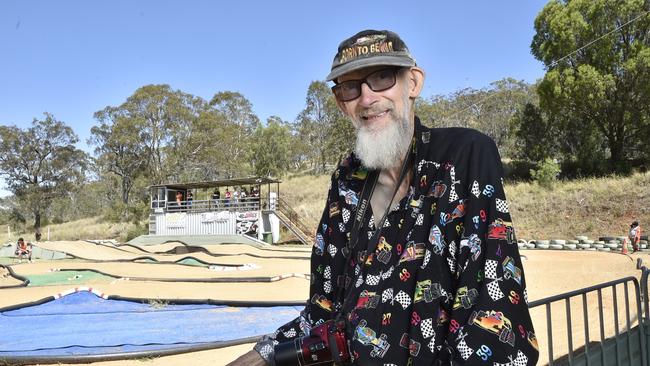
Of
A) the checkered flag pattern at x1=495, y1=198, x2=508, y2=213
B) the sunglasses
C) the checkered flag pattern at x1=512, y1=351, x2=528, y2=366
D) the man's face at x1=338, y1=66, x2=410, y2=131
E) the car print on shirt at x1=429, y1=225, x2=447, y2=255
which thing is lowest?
the checkered flag pattern at x1=512, y1=351, x2=528, y2=366

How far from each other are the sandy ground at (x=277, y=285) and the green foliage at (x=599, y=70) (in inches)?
470

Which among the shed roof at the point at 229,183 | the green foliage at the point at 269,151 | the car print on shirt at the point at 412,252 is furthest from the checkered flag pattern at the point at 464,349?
the green foliage at the point at 269,151

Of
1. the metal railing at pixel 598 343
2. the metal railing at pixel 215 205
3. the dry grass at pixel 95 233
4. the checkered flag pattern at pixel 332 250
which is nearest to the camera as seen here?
the checkered flag pattern at pixel 332 250

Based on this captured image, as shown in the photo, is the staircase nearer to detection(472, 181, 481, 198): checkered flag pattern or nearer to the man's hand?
the man's hand

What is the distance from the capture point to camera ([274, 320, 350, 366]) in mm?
1402

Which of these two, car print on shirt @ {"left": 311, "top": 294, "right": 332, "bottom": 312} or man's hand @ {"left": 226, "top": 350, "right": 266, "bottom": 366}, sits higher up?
car print on shirt @ {"left": 311, "top": 294, "right": 332, "bottom": 312}

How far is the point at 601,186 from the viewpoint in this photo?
72.0 feet

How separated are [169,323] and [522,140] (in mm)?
29260

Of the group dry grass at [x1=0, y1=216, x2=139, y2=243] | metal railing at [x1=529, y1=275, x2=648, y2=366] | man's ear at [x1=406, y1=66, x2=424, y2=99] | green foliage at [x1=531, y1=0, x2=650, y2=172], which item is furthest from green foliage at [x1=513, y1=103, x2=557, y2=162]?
man's ear at [x1=406, y1=66, x2=424, y2=99]

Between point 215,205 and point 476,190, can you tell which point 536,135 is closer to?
point 215,205

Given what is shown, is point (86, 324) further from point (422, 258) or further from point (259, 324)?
point (422, 258)

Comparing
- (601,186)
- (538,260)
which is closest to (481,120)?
(601,186)

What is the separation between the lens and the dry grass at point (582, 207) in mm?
19703

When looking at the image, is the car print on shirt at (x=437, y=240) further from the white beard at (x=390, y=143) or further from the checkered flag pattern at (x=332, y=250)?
the checkered flag pattern at (x=332, y=250)
